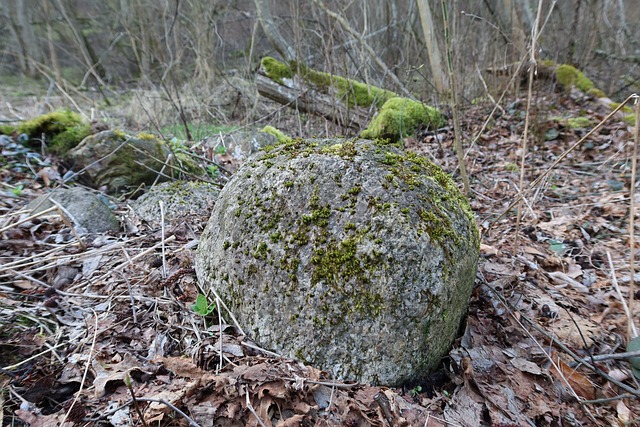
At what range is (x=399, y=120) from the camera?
19.4ft

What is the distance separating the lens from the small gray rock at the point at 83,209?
301 centimetres

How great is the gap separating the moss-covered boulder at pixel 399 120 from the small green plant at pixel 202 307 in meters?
4.30

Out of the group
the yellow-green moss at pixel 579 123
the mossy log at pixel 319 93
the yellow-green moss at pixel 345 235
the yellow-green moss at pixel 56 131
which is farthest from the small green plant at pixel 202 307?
the yellow-green moss at pixel 579 123

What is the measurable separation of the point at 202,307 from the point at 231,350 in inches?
13.4

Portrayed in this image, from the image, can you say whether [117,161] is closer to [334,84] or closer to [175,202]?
[175,202]

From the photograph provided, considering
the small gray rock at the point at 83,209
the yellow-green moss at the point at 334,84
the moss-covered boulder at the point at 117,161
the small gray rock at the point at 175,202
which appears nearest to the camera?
the small gray rock at the point at 83,209

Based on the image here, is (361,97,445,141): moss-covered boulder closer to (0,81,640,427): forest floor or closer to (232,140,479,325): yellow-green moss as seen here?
(0,81,640,427): forest floor

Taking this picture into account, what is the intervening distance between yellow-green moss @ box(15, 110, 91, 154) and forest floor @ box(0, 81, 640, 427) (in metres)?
1.45

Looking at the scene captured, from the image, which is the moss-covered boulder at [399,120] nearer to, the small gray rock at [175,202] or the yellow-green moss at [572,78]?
the yellow-green moss at [572,78]

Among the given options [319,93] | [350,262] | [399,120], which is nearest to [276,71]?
[319,93]

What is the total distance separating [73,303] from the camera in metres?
2.23

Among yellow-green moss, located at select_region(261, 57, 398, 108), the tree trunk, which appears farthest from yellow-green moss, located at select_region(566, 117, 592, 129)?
yellow-green moss, located at select_region(261, 57, 398, 108)

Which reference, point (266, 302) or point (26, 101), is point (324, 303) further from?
point (26, 101)

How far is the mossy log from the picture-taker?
5965 mm
